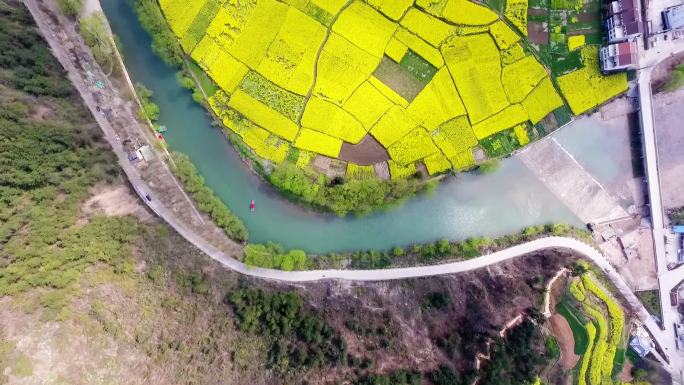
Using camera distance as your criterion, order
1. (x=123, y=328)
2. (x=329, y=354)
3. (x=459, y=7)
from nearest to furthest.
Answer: (x=123, y=328), (x=329, y=354), (x=459, y=7)

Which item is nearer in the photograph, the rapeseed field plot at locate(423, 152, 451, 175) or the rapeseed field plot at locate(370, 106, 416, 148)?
the rapeseed field plot at locate(370, 106, 416, 148)

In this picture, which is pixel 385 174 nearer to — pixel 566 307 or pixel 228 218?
pixel 228 218

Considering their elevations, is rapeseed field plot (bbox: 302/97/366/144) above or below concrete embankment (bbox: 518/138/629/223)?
above

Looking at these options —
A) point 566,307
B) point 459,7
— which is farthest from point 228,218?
point 566,307

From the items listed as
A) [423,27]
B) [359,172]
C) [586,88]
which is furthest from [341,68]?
[586,88]

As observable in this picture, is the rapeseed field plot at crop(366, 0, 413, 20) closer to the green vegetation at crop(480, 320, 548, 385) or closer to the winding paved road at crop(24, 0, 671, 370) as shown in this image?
the winding paved road at crop(24, 0, 671, 370)

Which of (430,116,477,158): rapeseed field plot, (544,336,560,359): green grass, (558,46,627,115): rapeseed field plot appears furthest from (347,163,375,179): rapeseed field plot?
(544,336,560,359): green grass

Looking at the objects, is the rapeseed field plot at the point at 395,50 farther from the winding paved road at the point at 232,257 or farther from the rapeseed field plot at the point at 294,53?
the winding paved road at the point at 232,257
